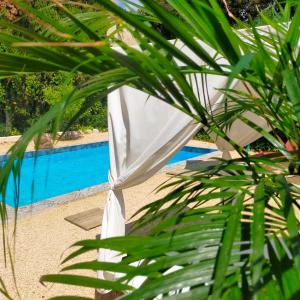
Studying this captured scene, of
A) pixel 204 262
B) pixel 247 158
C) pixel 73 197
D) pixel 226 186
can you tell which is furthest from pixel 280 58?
pixel 73 197

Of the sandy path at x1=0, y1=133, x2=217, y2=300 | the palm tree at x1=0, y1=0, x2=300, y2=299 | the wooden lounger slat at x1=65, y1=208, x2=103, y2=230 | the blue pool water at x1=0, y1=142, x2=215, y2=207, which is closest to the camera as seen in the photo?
the palm tree at x1=0, y1=0, x2=300, y2=299

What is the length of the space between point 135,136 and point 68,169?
8724 mm

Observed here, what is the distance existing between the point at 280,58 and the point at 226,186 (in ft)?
1.80

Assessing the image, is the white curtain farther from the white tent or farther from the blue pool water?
the blue pool water

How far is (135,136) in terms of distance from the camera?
3357 mm

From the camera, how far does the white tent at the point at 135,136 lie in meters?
3.32

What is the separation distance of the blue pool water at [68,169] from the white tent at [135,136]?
19.7 feet

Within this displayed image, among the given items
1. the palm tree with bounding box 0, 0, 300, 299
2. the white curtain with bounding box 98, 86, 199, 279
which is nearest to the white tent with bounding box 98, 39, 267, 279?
the white curtain with bounding box 98, 86, 199, 279

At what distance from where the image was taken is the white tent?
3322mm

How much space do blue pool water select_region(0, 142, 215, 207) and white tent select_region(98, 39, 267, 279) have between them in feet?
19.7

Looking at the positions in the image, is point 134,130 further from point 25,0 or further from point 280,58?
point 25,0

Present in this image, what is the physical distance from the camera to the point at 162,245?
2.76 feet

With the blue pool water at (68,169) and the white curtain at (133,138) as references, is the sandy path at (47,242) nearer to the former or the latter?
the white curtain at (133,138)

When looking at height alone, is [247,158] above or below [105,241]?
above
